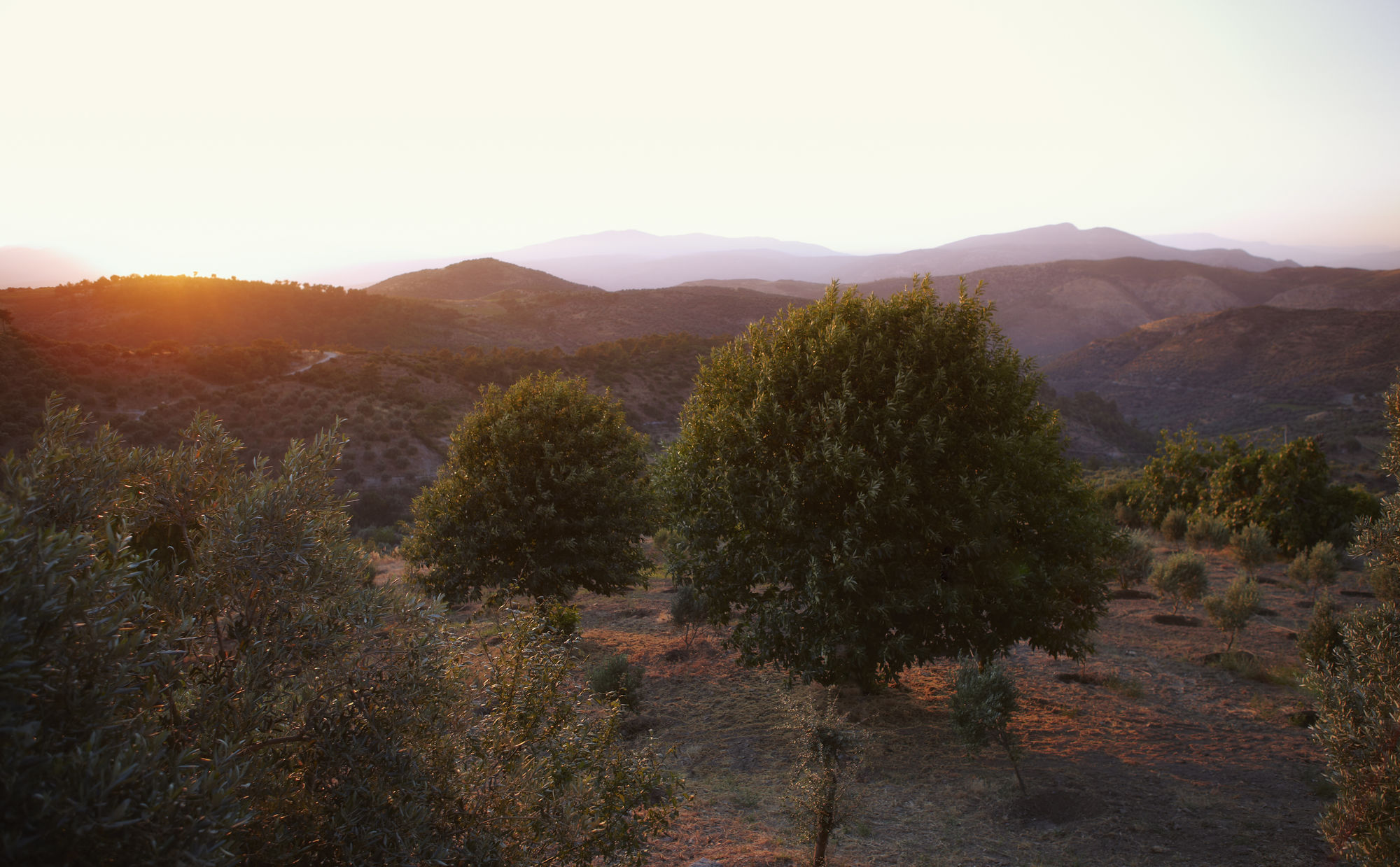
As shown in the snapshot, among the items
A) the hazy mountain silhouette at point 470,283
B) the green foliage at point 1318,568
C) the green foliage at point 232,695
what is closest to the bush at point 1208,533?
the green foliage at point 1318,568

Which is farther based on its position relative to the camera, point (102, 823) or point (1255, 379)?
point (1255, 379)

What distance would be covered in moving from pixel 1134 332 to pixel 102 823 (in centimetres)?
9331

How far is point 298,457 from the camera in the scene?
12.4 ft

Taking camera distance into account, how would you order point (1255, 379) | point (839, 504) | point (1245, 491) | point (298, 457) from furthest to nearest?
point (1255, 379) → point (1245, 491) → point (839, 504) → point (298, 457)

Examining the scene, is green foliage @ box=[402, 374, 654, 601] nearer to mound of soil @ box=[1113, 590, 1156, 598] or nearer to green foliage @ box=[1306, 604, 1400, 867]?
green foliage @ box=[1306, 604, 1400, 867]

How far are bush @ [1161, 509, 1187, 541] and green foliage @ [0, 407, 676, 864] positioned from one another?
2204 cm

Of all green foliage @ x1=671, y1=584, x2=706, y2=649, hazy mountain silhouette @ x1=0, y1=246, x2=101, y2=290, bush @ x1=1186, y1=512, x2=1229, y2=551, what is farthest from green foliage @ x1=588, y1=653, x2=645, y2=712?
hazy mountain silhouette @ x1=0, y1=246, x2=101, y2=290

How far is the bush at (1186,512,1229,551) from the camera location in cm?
1962

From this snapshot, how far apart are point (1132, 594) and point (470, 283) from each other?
9457 centimetres

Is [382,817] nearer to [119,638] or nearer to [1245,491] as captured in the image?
[119,638]

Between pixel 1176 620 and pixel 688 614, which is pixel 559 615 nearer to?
pixel 688 614

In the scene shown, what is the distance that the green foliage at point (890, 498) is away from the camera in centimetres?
761

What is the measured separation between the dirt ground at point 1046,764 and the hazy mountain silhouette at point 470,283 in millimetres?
78877

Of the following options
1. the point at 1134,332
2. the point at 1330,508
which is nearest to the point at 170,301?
the point at 1330,508
